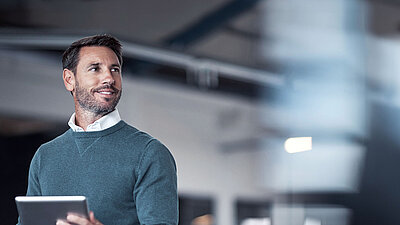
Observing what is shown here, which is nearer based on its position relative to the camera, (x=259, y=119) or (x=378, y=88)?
(x=378, y=88)

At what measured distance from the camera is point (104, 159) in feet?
6.78

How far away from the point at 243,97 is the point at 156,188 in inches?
290

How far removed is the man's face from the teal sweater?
0.30 feet

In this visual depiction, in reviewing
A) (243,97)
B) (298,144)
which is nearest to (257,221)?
(298,144)

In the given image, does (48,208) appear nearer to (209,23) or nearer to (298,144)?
(209,23)

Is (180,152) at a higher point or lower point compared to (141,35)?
lower

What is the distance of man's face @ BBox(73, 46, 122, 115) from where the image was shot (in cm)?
209

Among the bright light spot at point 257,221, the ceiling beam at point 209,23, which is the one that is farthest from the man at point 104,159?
the bright light spot at point 257,221

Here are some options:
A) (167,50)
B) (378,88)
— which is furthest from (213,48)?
(378,88)

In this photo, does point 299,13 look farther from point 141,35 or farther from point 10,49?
point 10,49

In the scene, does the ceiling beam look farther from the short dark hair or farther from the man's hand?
the man's hand

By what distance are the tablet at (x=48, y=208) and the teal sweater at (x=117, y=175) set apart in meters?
0.15

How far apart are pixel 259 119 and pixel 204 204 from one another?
4.75 ft

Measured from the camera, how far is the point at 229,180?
929 cm
